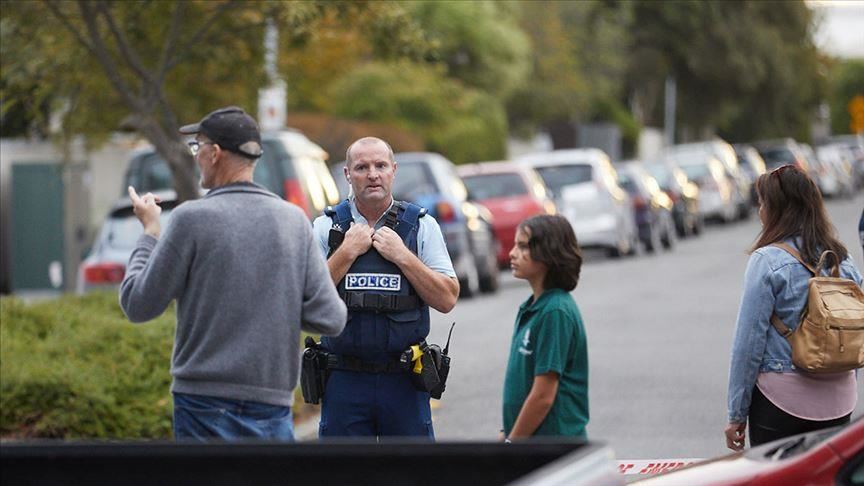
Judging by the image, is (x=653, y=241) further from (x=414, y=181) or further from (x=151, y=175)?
(x=151, y=175)

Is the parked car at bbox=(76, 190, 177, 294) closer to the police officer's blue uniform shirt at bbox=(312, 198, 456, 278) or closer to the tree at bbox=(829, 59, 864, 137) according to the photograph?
the police officer's blue uniform shirt at bbox=(312, 198, 456, 278)

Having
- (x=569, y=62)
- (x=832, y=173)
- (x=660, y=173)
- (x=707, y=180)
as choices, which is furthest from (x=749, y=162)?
(x=660, y=173)

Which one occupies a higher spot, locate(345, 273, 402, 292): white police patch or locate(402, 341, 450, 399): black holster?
locate(345, 273, 402, 292): white police patch

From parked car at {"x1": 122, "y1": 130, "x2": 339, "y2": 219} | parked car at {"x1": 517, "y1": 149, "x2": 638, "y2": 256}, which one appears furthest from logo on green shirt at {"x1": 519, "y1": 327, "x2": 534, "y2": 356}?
parked car at {"x1": 517, "y1": 149, "x2": 638, "y2": 256}

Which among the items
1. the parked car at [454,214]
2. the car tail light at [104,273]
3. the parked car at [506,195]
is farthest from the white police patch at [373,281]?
the parked car at [506,195]

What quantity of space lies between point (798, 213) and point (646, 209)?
26384 millimetres

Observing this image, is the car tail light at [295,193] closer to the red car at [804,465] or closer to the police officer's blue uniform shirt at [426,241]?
the police officer's blue uniform shirt at [426,241]

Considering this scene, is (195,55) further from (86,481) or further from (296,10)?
(86,481)

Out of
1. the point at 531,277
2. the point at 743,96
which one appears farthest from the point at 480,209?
the point at 743,96

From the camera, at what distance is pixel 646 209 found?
32.9m

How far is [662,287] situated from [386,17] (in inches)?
384

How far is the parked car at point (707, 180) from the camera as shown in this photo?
43406 millimetres

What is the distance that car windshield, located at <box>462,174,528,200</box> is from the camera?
83.9ft

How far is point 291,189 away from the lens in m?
16.2
